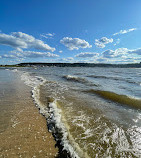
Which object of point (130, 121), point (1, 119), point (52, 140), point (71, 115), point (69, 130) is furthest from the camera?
point (71, 115)

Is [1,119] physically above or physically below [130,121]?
above

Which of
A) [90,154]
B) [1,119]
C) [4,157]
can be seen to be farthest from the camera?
[1,119]

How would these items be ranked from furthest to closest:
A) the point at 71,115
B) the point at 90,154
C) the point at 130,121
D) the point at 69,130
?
the point at 71,115
the point at 130,121
the point at 69,130
the point at 90,154

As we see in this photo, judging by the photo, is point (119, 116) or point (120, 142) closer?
point (120, 142)

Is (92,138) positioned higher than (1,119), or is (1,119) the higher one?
(1,119)

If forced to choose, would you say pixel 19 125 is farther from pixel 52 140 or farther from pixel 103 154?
pixel 103 154

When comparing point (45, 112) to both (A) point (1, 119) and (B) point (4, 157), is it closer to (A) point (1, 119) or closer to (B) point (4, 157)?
(A) point (1, 119)

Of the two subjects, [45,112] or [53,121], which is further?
[45,112]

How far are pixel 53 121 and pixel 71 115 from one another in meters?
1.10

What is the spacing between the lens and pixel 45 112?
5.25 meters

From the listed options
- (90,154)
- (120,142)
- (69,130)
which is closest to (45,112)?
(69,130)

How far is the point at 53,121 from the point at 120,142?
2.85 meters

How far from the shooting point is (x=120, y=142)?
11.0 feet

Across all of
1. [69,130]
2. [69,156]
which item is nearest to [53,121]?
[69,130]
